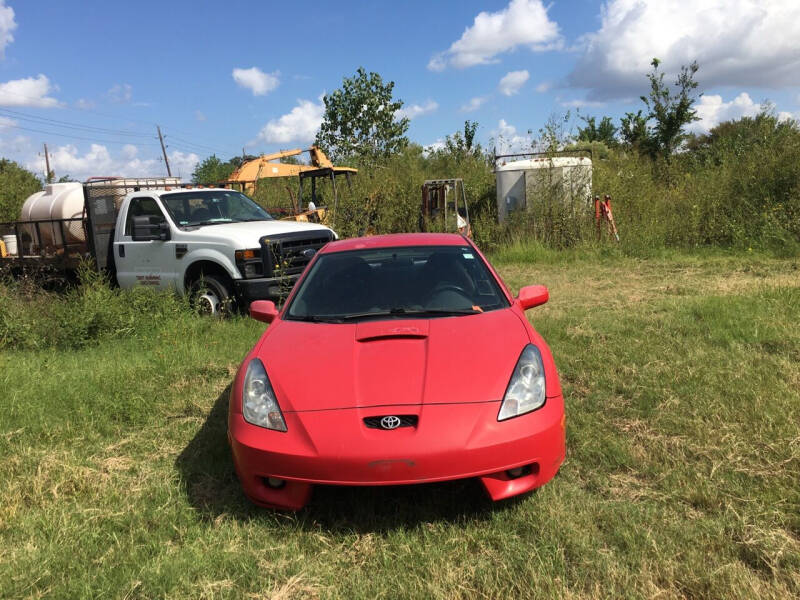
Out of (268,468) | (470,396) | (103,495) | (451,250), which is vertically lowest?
(103,495)

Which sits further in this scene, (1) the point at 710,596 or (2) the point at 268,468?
(2) the point at 268,468

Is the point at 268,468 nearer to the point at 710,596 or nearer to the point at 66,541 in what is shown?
the point at 66,541

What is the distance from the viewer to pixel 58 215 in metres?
11.2

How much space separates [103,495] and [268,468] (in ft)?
4.20

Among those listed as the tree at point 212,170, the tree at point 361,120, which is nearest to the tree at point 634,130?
the tree at point 361,120

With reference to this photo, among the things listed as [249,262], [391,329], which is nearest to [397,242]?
[391,329]

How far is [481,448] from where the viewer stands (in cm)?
268

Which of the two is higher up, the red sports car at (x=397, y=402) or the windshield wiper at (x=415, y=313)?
the windshield wiper at (x=415, y=313)

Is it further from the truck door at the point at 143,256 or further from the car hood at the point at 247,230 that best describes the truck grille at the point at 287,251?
the truck door at the point at 143,256

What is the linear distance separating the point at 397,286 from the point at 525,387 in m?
1.35

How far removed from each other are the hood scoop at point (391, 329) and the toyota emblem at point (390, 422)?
670mm

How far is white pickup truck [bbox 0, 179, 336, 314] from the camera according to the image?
7770 mm

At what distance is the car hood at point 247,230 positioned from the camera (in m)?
7.81

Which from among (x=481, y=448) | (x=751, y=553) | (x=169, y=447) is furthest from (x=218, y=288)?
(x=751, y=553)
